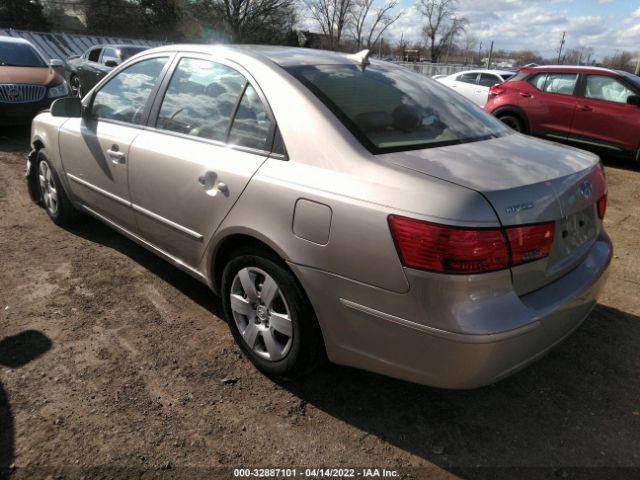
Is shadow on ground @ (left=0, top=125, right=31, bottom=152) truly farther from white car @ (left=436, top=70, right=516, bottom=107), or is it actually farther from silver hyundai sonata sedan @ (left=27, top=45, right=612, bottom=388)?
white car @ (left=436, top=70, right=516, bottom=107)

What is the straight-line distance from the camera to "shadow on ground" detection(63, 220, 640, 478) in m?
2.20

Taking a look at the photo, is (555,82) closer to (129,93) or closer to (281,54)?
(281,54)

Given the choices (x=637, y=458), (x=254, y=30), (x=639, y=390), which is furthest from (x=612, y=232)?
(x=254, y=30)

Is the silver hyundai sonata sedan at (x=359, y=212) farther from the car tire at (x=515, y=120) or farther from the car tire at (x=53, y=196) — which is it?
the car tire at (x=515, y=120)

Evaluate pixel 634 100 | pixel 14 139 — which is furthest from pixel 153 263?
pixel 634 100

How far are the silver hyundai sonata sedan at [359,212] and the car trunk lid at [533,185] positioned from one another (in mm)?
10

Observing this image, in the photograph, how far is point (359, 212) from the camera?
78.5 inches

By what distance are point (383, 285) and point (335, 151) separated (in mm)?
639

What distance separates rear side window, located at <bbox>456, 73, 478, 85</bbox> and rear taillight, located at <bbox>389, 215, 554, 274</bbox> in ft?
41.2

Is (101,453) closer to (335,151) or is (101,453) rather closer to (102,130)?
(335,151)

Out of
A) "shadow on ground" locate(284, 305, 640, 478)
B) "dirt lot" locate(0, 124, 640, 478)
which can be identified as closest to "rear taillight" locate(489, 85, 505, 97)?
"dirt lot" locate(0, 124, 640, 478)

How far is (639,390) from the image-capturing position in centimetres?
264

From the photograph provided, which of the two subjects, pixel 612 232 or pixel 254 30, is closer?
pixel 612 232

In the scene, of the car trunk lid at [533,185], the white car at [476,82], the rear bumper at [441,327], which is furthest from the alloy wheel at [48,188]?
the white car at [476,82]
